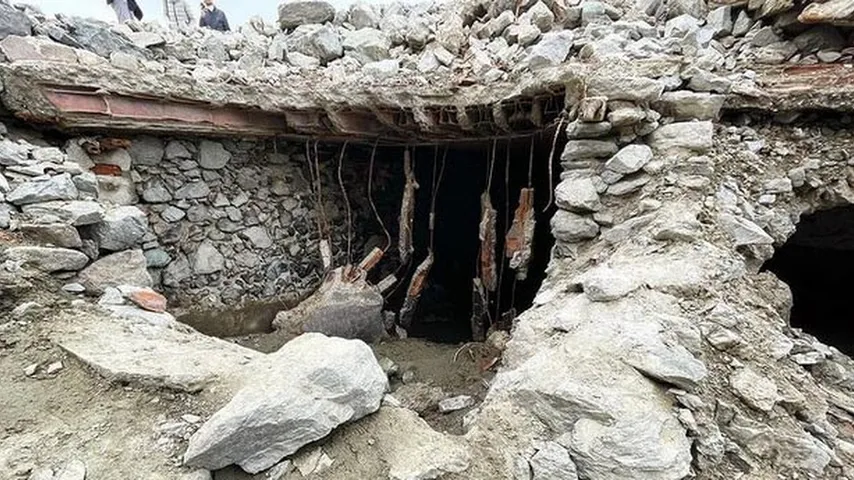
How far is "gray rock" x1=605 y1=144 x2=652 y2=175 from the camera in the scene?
9.18ft

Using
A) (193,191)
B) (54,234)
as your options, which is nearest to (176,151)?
(193,191)

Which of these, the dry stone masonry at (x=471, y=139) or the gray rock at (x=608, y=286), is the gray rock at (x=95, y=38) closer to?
the dry stone masonry at (x=471, y=139)

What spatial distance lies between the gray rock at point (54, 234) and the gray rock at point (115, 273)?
15 centimetres

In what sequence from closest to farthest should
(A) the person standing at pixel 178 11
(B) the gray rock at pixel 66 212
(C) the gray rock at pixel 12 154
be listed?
1. (B) the gray rock at pixel 66 212
2. (C) the gray rock at pixel 12 154
3. (A) the person standing at pixel 178 11

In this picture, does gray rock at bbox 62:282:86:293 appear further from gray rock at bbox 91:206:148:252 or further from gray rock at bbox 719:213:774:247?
gray rock at bbox 719:213:774:247

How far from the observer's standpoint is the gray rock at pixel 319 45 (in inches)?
194

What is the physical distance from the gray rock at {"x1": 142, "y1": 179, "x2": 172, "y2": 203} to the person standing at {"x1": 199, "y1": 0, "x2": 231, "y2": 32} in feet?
11.4

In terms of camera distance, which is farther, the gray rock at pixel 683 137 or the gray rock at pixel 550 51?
the gray rock at pixel 550 51

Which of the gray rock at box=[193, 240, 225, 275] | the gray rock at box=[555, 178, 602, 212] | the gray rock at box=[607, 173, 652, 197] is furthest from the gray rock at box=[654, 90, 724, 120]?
the gray rock at box=[193, 240, 225, 275]

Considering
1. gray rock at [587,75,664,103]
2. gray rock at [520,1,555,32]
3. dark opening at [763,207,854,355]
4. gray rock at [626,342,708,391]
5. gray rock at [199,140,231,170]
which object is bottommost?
dark opening at [763,207,854,355]

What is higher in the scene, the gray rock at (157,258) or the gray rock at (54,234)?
the gray rock at (54,234)

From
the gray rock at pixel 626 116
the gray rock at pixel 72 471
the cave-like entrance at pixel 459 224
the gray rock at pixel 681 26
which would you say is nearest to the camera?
the gray rock at pixel 72 471

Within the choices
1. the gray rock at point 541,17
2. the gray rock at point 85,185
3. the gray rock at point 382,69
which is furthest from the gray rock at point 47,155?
the gray rock at point 541,17

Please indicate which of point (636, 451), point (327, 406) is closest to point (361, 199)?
point (327, 406)
